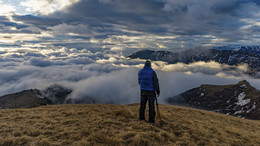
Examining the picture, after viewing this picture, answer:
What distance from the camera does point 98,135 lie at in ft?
26.2

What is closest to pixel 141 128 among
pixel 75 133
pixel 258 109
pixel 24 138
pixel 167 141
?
pixel 167 141

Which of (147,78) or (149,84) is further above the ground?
(147,78)

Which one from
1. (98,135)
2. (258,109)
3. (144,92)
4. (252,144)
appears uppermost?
(144,92)

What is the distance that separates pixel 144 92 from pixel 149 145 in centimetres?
469

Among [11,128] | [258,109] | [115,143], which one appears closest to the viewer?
[115,143]

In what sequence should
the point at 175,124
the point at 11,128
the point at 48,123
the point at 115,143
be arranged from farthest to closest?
the point at 175,124
the point at 48,123
the point at 11,128
the point at 115,143

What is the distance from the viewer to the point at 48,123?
10.7m

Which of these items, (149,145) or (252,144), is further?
(252,144)

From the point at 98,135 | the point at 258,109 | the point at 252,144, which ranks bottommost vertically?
the point at 258,109

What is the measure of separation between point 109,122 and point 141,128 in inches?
100

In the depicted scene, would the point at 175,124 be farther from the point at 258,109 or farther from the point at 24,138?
the point at 258,109

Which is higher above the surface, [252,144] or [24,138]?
[24,138]

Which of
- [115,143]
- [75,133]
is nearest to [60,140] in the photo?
[75,133]

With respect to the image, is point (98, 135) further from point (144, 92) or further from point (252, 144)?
point (252, 144)
